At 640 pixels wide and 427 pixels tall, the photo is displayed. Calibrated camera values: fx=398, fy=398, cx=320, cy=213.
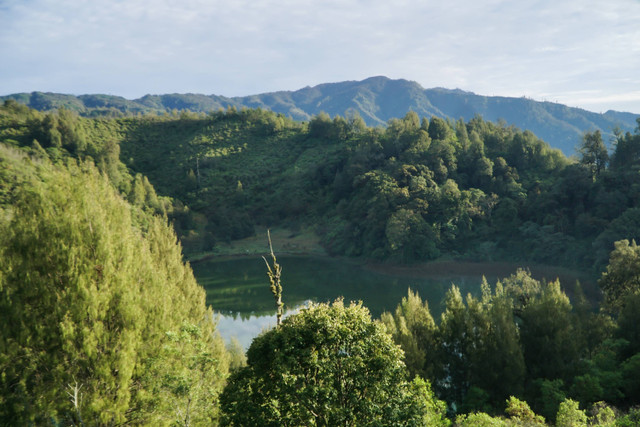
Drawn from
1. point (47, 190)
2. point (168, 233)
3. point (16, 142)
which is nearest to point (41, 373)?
point (47, 190)

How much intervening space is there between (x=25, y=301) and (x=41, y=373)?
151 centimetres

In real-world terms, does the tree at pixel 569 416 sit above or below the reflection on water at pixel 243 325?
above

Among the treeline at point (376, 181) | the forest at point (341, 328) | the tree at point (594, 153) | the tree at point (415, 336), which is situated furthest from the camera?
the tree at point (594, 153)

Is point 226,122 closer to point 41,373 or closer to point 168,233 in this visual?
point 168,233

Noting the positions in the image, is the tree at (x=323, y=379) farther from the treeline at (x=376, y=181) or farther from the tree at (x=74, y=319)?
the treeline at (x=376, y=181)

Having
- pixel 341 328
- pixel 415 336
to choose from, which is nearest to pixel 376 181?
pixel 415 336

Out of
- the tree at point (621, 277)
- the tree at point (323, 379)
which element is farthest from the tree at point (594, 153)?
the tree at point (323, 379)

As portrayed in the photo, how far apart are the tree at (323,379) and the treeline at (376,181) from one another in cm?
3667

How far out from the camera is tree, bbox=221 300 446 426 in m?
7.17

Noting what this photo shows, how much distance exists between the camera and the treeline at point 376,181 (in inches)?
1770

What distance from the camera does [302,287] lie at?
48.6m

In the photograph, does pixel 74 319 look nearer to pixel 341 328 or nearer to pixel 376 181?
pixel 341 328

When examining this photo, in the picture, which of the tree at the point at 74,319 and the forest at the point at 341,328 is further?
the tree at the point at 74,319

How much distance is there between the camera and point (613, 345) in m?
17.5
